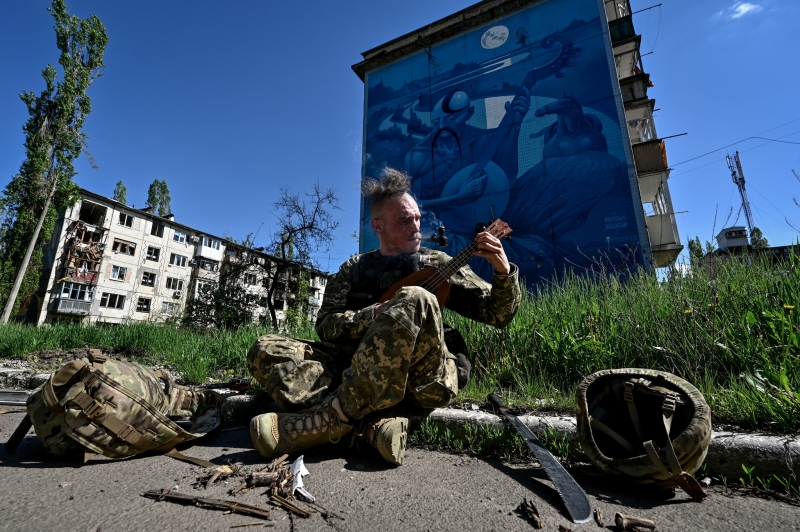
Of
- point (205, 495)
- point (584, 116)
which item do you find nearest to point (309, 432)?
point (205, 495)

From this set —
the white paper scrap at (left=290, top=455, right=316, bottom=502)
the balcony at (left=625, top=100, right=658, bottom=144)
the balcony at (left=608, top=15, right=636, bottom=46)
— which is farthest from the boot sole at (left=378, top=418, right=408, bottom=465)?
the balcony at (left=608, top=15, right=636, bottom=46)

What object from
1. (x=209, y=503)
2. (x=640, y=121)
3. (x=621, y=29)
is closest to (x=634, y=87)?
(x=640, y=121)

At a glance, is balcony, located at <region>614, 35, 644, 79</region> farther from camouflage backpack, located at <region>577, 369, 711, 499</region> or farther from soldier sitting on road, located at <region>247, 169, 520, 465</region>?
camouflage backpack, located at <region>577, 369, 711, 499</region>

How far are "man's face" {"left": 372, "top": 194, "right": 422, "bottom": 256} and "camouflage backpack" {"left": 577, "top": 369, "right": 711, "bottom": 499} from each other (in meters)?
1.51

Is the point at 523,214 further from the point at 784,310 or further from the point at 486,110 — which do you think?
the point at 784,310

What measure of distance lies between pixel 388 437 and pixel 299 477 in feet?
1.35

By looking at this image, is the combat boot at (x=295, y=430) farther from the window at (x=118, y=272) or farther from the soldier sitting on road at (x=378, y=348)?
the window at (x=118, y=272)

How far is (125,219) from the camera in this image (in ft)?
111

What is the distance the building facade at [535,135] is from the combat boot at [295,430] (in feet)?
36.6

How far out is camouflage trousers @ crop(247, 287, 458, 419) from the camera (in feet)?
5.78

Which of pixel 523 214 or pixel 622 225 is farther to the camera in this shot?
pixel 523 214

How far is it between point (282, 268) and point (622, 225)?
13.5m

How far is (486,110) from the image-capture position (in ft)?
49.6

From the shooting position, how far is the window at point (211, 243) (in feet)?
129
